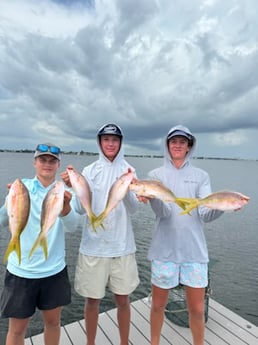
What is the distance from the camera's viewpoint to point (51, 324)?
317 cm

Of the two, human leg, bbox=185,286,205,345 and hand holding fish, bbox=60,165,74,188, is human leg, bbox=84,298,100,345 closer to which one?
human leg, bbox=185,286,205,345

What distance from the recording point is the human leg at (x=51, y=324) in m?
3.12

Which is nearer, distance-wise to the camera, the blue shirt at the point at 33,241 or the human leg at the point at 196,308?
the blue shirt at the point at 33,241

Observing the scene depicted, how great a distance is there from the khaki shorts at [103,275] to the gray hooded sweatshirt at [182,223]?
1.17 ft

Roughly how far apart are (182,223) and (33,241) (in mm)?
1734

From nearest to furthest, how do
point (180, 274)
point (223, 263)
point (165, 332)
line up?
point (180, 274) → point (165, 332) → point (223, 263)

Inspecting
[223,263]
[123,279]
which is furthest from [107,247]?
[223,263]

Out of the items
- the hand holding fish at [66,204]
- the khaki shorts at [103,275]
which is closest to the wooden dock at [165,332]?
the khaki shorts at [103,275]

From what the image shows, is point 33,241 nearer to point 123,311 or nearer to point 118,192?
point 118,192

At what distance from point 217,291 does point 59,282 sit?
25.5 feet

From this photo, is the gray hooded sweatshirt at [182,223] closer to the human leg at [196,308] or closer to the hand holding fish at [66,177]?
the human leg at [196,308]

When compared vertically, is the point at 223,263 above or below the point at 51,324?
below

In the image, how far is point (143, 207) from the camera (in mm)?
19828

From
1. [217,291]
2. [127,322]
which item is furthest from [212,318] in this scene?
[217,291]
